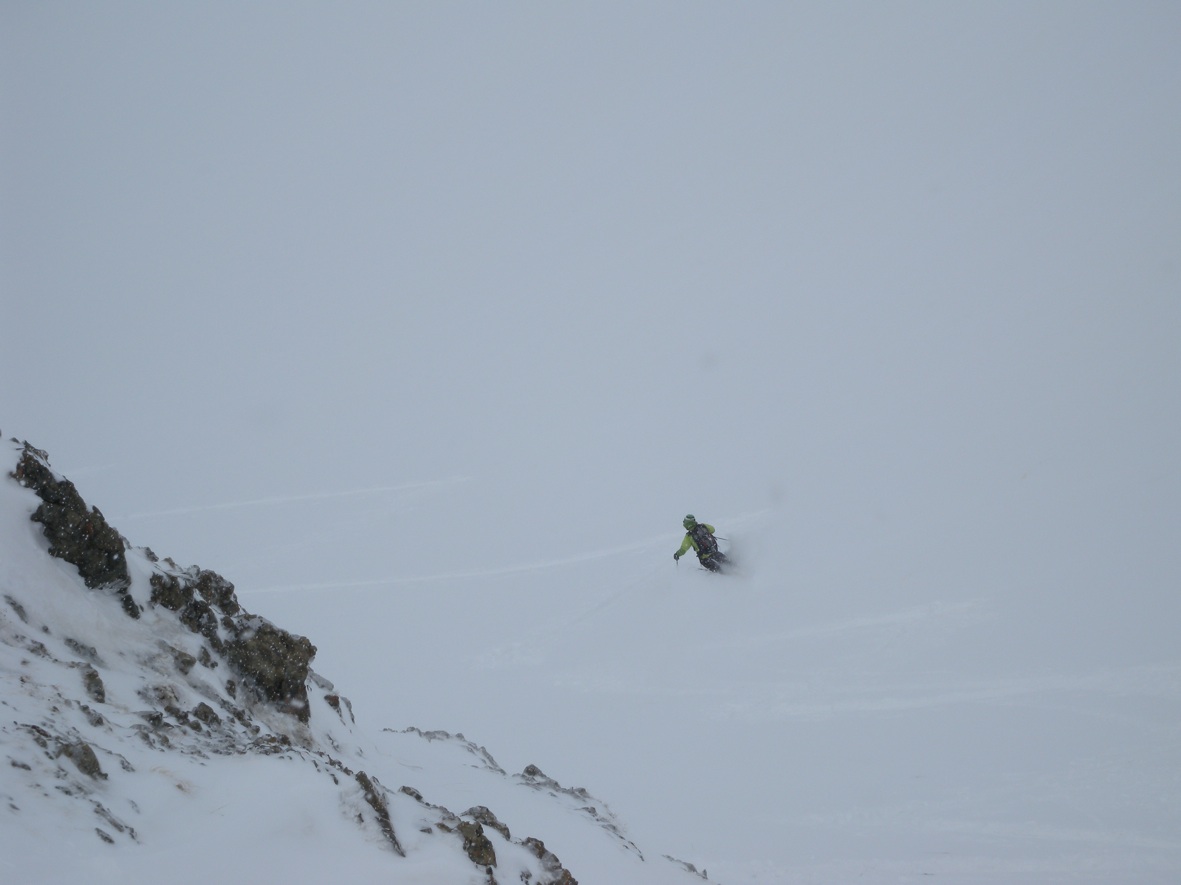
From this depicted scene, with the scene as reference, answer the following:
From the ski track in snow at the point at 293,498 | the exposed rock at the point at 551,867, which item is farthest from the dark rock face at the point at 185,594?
the ski track in snow at the point at 293,498

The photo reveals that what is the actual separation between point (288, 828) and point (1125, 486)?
16594mm

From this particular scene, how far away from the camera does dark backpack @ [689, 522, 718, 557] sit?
16297 millimetres

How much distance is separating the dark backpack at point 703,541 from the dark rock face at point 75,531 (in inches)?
450

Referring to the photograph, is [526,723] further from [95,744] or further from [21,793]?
[21,793]

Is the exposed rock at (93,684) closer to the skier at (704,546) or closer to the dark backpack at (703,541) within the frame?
the skier at (704,546)

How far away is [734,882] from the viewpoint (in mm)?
8680

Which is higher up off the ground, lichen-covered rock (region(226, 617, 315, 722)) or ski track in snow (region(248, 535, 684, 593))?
ski track in snow (region(248, 535, 684, 593))

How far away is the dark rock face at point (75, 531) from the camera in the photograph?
21.1 ft

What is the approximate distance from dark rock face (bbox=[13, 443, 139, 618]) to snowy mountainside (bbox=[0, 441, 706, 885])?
15 millimetres

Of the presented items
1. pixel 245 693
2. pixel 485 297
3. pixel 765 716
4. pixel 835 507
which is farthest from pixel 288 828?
pixel 485 297

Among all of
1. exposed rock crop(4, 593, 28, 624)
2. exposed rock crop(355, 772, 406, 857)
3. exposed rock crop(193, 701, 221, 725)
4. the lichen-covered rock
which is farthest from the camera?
the lichen-covered rock

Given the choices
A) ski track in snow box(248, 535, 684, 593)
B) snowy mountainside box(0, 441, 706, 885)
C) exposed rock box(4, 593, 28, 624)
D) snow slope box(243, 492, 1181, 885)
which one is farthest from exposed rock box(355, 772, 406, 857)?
ski track in snow box(248, 535, 684, 593)

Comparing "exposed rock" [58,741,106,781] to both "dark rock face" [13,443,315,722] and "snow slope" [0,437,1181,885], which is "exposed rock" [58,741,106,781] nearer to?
"snow slope" [0,437,1181,885]

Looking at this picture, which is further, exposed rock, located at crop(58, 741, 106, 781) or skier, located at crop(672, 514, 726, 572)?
skier, located at crop(672, 514, 726, 572)
